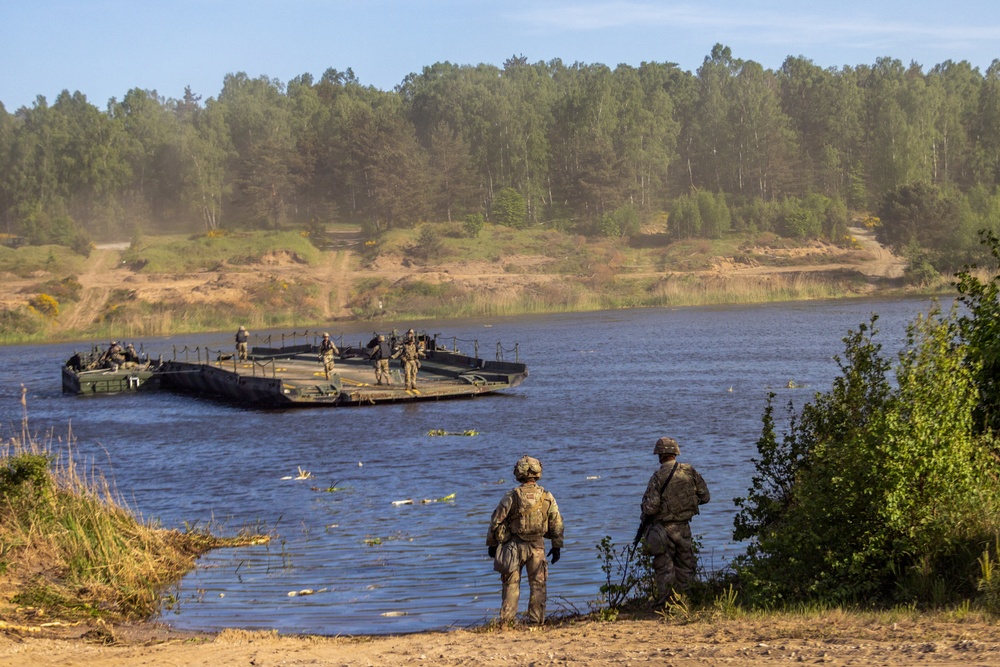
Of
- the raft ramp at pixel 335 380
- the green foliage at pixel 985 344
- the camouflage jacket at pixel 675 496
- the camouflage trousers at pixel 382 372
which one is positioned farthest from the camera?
the camouflage trousers at pixel 382 372

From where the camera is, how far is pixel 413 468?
82.9 feet

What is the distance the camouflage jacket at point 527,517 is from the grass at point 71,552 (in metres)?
4.61

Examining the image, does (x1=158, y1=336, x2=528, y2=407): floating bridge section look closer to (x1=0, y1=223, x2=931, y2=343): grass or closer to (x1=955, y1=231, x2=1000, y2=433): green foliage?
(x1=955, y1=231, x2=1000, y2=433): green foliage

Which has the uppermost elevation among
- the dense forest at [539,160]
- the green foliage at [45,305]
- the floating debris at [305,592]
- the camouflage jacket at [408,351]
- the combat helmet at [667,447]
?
the dense forest at [539,160]

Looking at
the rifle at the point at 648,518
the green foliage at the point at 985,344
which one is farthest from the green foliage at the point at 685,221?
the rifle at the point at 648,518

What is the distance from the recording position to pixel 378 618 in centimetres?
1351

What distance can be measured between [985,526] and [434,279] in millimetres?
83004

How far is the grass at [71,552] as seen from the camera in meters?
13.4

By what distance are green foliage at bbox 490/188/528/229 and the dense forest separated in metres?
0.17

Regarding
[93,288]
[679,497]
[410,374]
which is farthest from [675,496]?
[93,288]

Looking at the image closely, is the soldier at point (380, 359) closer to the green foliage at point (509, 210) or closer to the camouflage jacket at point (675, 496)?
the camouflage jacket at point (675, 496)

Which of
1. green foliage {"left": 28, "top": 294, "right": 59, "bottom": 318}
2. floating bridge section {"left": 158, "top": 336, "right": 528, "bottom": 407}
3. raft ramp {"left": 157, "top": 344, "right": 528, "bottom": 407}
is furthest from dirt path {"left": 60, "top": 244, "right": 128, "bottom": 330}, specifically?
raft ramp {"left": 157, "top": 344, "right": 528, "bottom": 407}

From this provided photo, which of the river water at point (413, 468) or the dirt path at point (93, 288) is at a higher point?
the dirt path at point (93, 288)

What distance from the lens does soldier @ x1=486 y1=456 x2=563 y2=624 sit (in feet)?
37.8
